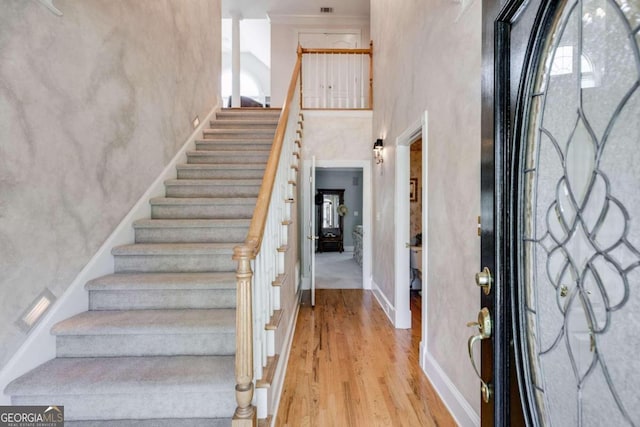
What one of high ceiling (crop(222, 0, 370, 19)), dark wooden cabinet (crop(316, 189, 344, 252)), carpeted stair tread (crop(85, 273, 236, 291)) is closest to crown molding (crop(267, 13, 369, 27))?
high ceiling (crop(222, 0, 370, 19))

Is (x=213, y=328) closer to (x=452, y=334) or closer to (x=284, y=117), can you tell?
(x=452, y=334)

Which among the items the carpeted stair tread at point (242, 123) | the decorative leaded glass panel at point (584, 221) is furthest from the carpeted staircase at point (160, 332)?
the carpeted stair tread at point (242, 123)

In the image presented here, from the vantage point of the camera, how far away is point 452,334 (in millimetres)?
1894

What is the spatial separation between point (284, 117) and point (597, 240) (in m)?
2.34

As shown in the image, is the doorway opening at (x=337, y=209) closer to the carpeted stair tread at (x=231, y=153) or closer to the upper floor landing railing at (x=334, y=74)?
the upper floor landing railing at (x=334, y=74)

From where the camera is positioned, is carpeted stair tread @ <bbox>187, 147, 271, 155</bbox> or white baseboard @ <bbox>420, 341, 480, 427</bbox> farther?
carpeted stair tread @ <bbox>187, 147, 271, 155</bbox>

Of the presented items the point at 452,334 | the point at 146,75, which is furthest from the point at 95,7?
the point at 452,334

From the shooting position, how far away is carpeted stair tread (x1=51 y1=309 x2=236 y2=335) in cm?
177

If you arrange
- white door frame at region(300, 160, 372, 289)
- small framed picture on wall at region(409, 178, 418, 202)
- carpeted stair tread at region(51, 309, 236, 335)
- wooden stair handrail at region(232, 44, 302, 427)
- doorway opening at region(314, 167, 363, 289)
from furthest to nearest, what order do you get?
doorway opening at region(314, 167, 363, 289) < small framed picture on wall at region(409, 178, 418, 202) < white door frame at region(300, 160, 372, 289) < carpeted stair tread at region(51, 309, 236, 335) < wooden stair handrail at region(232, 44, 302, 427)

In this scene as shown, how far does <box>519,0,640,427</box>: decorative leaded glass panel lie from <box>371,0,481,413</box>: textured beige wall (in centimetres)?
94

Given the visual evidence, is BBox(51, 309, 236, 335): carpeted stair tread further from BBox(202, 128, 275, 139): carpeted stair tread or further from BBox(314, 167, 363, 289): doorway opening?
BBox(314, 167, 363, 289): doorway opening

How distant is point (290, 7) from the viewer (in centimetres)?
632

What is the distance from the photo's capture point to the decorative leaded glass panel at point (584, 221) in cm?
51

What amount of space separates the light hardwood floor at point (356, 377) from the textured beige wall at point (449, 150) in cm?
29
